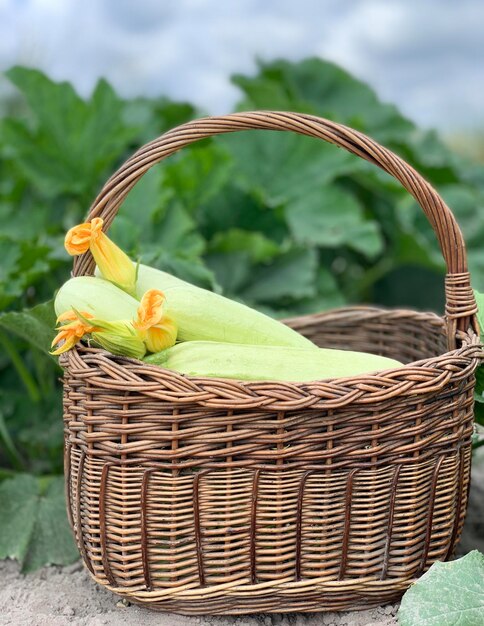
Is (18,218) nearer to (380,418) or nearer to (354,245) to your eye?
(354,245)

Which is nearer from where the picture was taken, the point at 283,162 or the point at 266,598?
the point at 266,598

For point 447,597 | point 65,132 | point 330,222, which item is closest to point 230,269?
point 330,222

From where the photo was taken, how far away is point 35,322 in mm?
1870

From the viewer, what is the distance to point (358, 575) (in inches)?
64.2

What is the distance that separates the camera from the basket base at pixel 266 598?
1.58 meters

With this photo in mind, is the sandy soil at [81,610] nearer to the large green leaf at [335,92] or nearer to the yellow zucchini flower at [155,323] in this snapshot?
the yellow zucchini flower at [155,323]

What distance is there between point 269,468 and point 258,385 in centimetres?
16

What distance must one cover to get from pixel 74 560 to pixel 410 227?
2.01 meters

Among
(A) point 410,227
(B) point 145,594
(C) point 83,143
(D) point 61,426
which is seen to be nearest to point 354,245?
(A) point 410,227

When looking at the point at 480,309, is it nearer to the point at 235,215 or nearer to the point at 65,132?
the point at 235,215

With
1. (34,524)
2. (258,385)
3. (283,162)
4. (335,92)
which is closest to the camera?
(258,385)

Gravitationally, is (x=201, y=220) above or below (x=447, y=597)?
above

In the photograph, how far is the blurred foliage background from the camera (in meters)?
2.28

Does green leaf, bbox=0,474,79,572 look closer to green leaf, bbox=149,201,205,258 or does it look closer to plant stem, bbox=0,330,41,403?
plant stem, bbox=0,330,41,403
